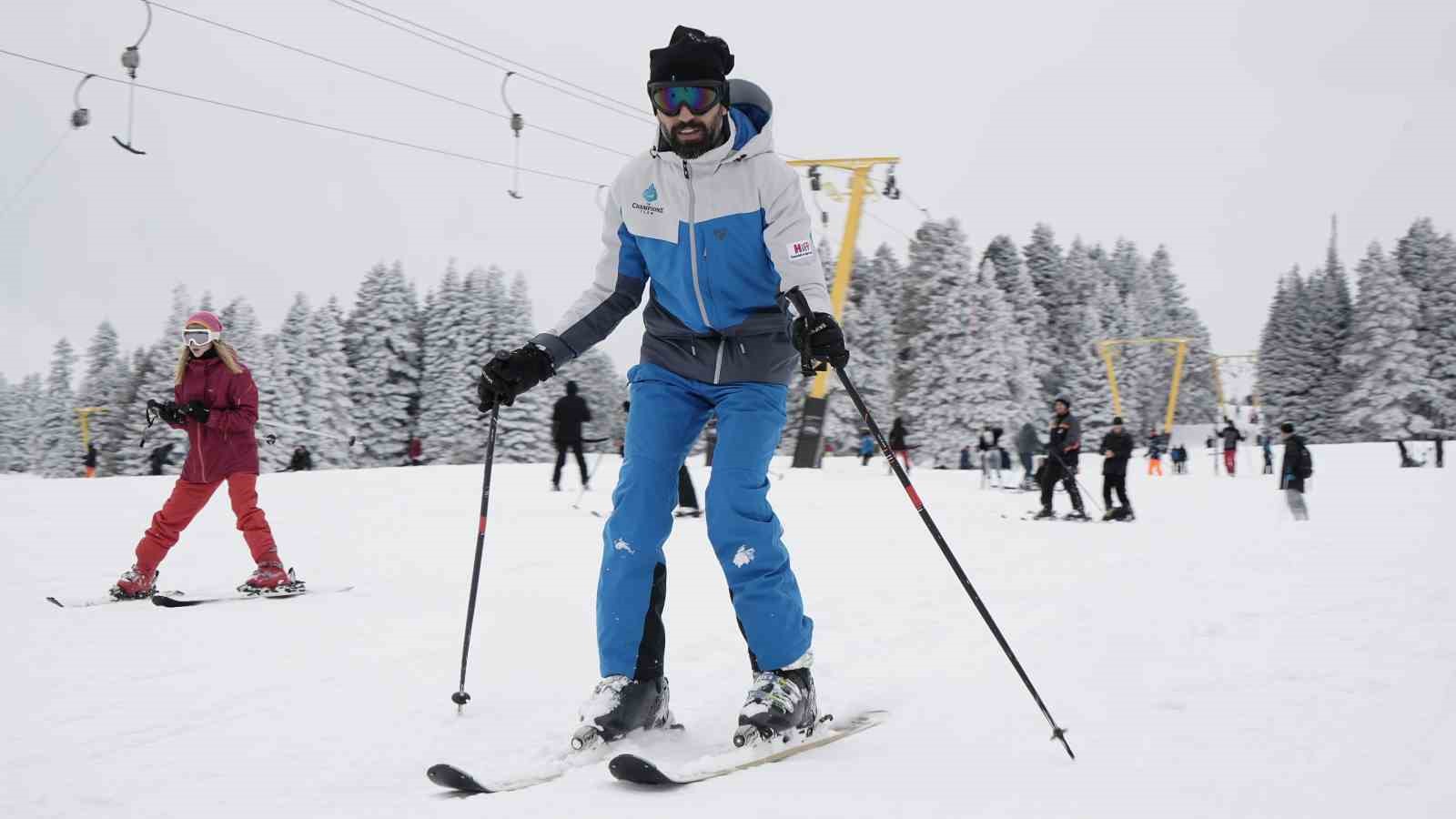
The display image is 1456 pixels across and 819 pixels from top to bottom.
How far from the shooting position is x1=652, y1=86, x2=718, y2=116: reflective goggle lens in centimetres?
292

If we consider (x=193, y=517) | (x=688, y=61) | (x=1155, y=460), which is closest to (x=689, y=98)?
(x=688, y=61)

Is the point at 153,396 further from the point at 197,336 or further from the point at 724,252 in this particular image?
the point at 724,252

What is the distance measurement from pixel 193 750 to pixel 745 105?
259 centimetres

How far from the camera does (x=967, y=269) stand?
150ft

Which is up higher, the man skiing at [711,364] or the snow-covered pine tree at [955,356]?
the snow-covered pine tree at [955,356]

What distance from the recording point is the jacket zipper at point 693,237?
9.96 feet

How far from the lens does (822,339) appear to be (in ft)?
9.47

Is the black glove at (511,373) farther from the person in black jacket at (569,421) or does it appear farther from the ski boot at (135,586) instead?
the person in black jacket at (569,421)

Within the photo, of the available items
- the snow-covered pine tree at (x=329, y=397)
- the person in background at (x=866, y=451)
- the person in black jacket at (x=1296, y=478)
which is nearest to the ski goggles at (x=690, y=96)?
the person in black jacket at (x=1296, y=478)

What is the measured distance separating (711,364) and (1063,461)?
11418mm

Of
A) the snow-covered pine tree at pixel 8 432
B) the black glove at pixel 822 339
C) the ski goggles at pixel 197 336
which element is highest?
the ski goggles at pixel 197 336

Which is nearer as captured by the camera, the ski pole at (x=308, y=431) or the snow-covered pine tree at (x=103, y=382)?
the ski pole at (x=308, y=431)

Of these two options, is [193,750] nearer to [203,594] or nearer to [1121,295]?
[203,594]

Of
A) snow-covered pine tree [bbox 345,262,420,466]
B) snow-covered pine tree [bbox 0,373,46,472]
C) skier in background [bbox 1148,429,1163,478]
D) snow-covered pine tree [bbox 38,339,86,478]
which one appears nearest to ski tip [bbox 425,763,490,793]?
Result: skier in background [bbox 1148,429,1163,478]
